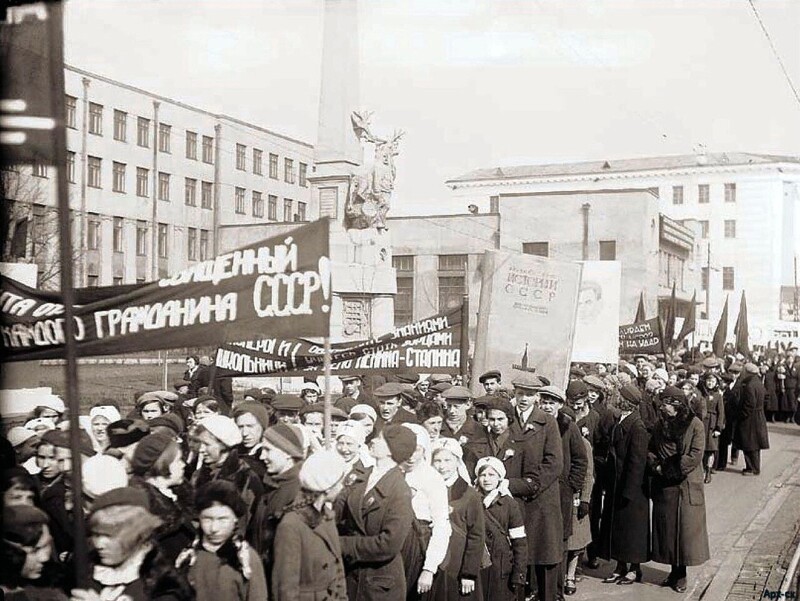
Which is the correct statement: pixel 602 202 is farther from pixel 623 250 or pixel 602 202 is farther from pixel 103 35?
pixel 103 35

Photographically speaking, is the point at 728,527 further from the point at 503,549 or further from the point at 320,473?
the point at 320,473

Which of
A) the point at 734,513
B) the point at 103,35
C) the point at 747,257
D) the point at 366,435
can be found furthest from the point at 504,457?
A: the point at 747,257

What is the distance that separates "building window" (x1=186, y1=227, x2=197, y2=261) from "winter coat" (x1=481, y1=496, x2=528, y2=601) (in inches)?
576

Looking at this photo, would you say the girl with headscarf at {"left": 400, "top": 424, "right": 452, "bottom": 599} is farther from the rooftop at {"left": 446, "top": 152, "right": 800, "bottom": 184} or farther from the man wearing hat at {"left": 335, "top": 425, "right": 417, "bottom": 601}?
the rooftop at {"left": 446, "top": 152, "right": 800, "bottom": 184}

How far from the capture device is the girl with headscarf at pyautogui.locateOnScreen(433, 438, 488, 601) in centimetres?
575

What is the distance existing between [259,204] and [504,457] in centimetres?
2099

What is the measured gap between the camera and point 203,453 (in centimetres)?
498

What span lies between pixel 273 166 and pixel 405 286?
2057 centimetres

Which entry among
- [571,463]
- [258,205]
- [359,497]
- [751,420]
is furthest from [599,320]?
[258,205]

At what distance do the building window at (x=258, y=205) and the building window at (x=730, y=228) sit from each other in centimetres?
4064

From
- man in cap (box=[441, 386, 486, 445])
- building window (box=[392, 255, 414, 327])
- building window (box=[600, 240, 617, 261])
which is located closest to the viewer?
man in cap (box=[441, 386, 486, 445])

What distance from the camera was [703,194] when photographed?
62.8 meters

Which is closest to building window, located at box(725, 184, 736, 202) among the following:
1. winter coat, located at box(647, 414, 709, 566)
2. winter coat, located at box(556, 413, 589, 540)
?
winter coat, located at box(647, 414, 709, 566)

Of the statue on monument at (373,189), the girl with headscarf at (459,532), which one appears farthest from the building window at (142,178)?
the girl with headscarf at (459,532)
